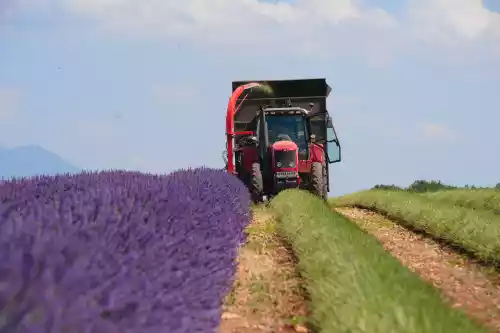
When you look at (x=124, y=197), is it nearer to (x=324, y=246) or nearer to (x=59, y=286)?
(x=59, y=286)

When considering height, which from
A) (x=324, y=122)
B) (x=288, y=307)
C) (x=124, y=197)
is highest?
(x=324, y=122)

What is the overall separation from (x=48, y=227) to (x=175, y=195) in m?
2.93

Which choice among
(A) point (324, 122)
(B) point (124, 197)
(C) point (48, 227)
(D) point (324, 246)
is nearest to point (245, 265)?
(D) point (324, 246)

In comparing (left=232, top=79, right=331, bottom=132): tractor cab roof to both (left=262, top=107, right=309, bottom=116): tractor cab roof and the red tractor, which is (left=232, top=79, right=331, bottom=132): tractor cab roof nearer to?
the red tractor

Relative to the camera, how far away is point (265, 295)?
7.65m

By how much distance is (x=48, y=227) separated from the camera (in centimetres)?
302

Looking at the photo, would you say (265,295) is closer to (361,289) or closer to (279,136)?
(361,289)

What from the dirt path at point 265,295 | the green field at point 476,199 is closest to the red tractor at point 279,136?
the green field at point 476,199

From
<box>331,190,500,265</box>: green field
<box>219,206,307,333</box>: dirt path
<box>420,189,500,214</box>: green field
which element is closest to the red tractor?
<box>331,190,500,265</box>: green field

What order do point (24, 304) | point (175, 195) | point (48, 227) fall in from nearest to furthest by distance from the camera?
point (24, 304)
point (48, 227)
point (175, 195)

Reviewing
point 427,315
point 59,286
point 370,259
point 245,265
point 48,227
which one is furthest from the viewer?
point 245,265

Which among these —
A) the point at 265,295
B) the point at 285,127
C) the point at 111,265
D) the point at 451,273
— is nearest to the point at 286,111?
the point at 285,127

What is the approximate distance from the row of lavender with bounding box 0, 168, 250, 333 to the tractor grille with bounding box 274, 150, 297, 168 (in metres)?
11.7

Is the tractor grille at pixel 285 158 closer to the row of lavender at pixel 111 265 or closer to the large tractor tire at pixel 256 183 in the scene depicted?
the large tractor tire at pixel 256 183
